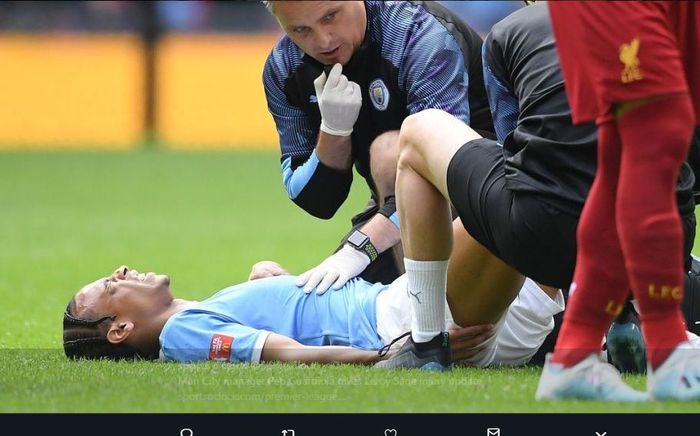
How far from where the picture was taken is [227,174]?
14500mm

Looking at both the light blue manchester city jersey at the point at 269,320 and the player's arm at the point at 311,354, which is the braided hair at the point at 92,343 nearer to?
the light blue manchester city jersey at the point at 269,320

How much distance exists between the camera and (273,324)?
4852 mm

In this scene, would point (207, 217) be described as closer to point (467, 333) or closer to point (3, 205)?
point (3, 205)

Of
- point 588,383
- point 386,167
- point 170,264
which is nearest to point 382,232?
point 386,167

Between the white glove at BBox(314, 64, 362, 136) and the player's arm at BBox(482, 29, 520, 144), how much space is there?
0.80m

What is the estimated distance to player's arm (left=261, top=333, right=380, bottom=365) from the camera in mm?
4539

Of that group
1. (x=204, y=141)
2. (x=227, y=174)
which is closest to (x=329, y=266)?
(x=227, y=174)

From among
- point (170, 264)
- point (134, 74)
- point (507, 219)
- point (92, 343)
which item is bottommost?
point (170, 264)

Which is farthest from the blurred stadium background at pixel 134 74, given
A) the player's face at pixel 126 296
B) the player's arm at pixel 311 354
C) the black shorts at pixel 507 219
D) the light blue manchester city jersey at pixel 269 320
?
the black shorts at pixel 507 219

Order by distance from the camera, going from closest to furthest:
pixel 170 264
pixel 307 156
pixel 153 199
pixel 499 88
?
pixel 499 88 → pixel 307 156 → pixel 170 264 → pixel 153 199

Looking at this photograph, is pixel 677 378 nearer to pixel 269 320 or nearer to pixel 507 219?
pixel 507 219

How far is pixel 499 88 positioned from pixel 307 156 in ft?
4.37

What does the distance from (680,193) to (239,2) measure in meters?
13.8

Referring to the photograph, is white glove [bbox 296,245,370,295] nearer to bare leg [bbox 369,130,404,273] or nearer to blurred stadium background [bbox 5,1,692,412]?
bare leg [bbox 369,130,404,273]
